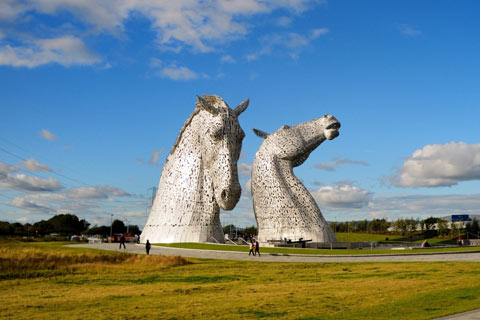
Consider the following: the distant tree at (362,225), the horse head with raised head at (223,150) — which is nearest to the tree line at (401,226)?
the distant tree at (362,225)

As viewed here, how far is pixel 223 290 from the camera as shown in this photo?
37.1ft

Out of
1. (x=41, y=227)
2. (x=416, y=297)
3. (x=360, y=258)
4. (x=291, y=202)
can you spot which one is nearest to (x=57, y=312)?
(x=416, y=297)

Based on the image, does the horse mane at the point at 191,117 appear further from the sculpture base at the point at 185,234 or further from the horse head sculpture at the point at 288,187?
the horse head sculpture at the point at 288,187

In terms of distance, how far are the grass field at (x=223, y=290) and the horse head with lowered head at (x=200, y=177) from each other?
957 centimetres

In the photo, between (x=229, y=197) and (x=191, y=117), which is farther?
(x=191, y=117)

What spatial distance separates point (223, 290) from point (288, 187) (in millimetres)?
22512

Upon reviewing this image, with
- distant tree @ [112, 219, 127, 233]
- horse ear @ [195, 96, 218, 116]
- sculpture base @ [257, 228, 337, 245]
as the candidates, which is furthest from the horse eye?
distant tree @ [112, 219, 127, 233]

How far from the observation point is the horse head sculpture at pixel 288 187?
106 ft

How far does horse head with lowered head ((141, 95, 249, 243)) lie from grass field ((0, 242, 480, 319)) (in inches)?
377

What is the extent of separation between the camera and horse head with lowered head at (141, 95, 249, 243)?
26859mm

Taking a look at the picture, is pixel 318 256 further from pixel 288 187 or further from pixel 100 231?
pixel 100 231

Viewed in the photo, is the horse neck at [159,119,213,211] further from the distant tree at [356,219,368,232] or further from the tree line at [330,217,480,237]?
the distant tree at [356,219,368,232]

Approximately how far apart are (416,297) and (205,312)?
4344mm

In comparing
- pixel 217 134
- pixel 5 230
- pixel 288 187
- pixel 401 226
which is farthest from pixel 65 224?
pixel 217 134
